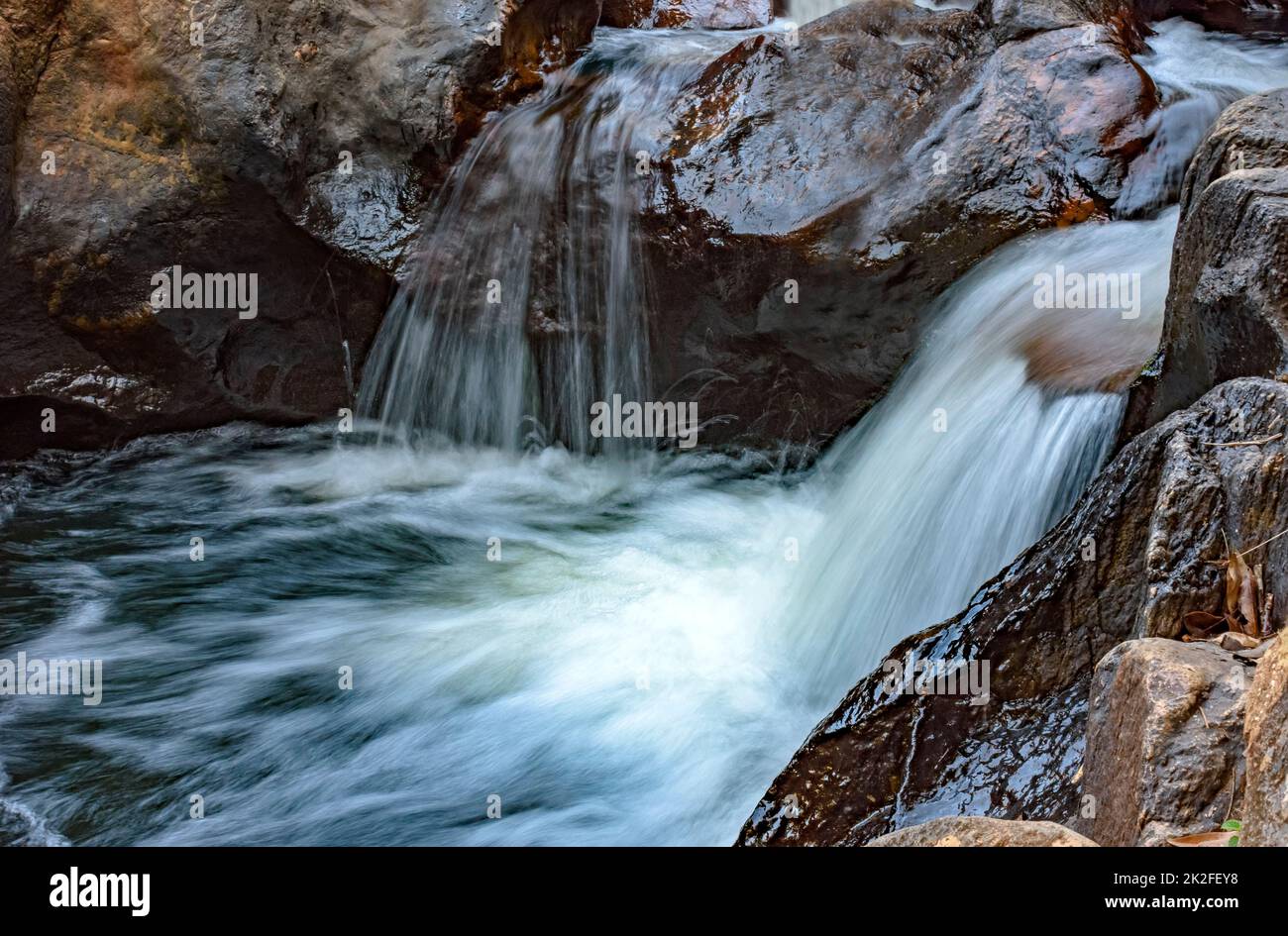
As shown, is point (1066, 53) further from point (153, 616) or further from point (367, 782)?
point (153, 616)

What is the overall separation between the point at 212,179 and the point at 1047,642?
5.23 meters

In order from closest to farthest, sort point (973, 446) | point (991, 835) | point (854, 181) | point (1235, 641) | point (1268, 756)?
point (1268, 756) < point (991, 835) < point (1235, 641) < point (973, 446) < point (854, 181)

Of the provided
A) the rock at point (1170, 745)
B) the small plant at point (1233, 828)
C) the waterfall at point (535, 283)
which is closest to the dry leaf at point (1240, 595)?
the rock at point (1170, 745)

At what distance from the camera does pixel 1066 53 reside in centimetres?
612

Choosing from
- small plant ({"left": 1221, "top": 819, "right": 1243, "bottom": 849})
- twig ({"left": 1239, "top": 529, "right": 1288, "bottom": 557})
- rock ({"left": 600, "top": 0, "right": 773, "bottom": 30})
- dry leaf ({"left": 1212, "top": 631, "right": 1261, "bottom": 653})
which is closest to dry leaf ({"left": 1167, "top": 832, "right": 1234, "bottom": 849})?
small plant ({"left": 1221, "top": 819, "right": 1243, "bottom": 849})

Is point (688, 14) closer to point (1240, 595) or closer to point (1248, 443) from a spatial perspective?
point (1248, 443)

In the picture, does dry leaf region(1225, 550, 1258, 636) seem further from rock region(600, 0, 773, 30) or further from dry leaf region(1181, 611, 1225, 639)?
rock region(600, 0, 773, 30)

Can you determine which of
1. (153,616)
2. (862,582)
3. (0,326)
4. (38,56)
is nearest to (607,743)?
(862,582)

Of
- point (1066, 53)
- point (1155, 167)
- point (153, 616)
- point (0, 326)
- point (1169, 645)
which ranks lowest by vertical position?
point (153, 616)

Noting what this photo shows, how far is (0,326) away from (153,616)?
2.27 meters

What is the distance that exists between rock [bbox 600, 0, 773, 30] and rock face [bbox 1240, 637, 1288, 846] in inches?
269

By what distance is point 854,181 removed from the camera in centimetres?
603

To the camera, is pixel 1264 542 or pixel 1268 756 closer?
pixel 1268 756

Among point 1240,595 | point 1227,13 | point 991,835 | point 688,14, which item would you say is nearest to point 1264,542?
point 1240,595
